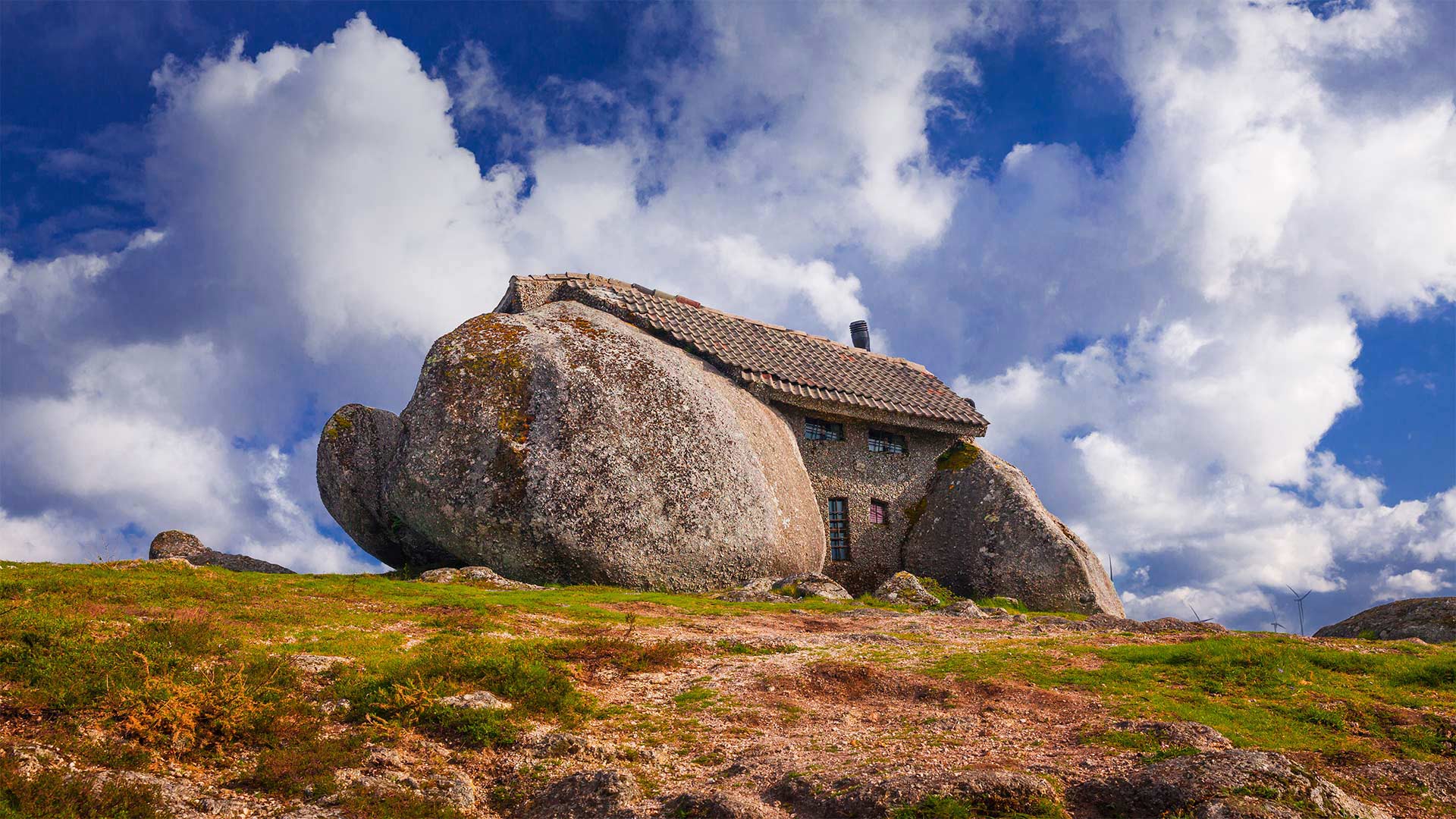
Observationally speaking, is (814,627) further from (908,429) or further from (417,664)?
(908,429)

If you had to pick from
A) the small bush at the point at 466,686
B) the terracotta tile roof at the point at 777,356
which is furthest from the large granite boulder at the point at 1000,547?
the small bush at the point at 466,686

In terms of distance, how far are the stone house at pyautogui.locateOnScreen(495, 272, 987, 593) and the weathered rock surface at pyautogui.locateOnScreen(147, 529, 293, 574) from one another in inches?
370

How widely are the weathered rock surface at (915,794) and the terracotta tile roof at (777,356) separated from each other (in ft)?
63.1

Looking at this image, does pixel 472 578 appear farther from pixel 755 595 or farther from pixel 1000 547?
pixel 1000 547

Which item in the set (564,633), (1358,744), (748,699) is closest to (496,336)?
(564,633)

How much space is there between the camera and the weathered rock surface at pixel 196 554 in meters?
23.1

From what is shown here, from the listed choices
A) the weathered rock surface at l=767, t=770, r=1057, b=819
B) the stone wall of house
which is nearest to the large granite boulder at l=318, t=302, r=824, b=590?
the stone wall of house

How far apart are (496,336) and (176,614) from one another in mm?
11177

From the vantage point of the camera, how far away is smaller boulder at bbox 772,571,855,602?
20969mm

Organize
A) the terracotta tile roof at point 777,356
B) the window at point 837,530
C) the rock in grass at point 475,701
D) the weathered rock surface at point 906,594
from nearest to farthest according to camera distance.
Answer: the rock in grass at point 475,701, the weathered rock surface at point 906,594, the terracotta tile roof at point 777,356, the window at point 837,530

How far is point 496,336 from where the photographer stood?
2295cm

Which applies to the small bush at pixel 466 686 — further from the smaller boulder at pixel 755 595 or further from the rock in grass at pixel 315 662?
the smaller boulder at pixel 755 595

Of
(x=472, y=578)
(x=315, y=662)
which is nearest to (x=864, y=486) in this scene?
(x=472, y=578)

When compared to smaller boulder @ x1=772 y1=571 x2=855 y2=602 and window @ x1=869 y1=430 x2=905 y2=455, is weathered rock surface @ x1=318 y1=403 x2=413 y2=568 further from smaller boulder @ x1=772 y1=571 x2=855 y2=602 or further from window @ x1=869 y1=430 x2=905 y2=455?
window @ x1=869 y1=430 x2=905 y2=455
